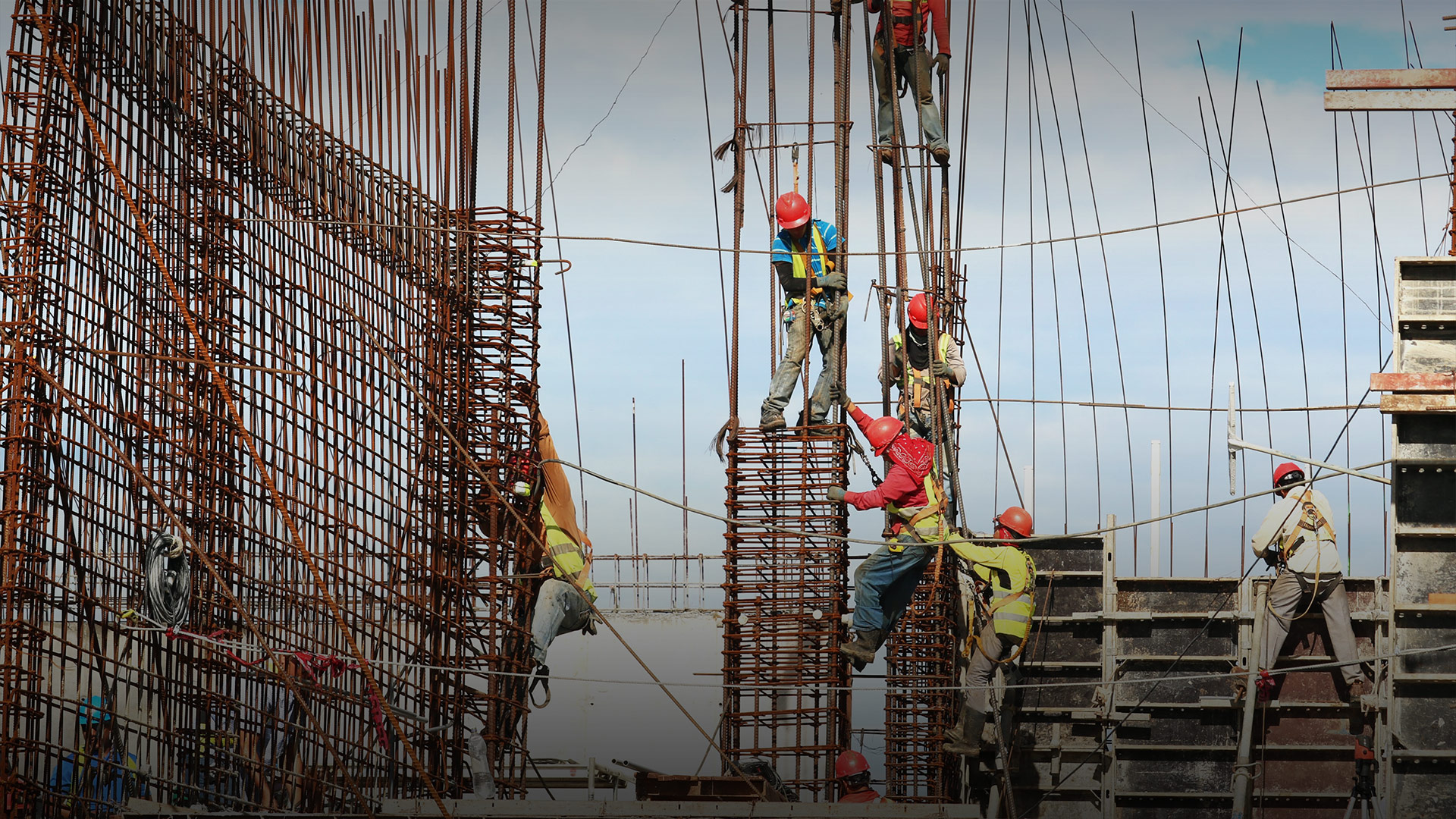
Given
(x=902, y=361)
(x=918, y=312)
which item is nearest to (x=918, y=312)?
(x=918, y=312)

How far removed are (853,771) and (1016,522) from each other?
2.83m

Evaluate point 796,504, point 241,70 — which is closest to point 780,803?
point 796,504

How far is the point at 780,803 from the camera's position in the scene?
11.6 m

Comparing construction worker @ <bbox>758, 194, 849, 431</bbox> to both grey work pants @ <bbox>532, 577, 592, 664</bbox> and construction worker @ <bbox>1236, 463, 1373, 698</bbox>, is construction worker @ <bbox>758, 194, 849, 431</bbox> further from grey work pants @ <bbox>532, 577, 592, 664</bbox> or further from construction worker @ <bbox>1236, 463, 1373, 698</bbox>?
construction worker @ <bbox>1236, 463, 1373, 698</bbox>

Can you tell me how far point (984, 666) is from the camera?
541 inches

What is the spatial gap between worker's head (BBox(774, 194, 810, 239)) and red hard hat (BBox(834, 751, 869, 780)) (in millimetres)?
5253

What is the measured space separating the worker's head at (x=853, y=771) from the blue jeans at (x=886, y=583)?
1225 mm

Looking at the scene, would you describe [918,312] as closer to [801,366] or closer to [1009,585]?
[801,366]

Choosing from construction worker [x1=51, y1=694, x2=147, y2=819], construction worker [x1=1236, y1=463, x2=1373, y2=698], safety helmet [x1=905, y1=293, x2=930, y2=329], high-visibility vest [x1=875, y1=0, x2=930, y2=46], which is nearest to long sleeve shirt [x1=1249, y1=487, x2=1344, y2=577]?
construction worker [x1=1236, y1=463, x2=1373, y2=698]

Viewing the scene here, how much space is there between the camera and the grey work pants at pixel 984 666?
13.5m

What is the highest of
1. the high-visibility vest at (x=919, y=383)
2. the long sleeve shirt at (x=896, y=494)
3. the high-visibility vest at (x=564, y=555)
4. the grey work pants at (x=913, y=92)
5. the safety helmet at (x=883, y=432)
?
the grey work pants at (x=913, y=92)

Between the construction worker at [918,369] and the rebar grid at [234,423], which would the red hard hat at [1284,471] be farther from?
the rebar grid at [234,423]

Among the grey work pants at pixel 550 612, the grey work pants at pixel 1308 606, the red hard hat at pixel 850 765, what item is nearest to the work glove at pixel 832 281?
the grey work pants at pixel 550 612

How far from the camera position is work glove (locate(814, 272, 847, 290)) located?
14.8 meters
